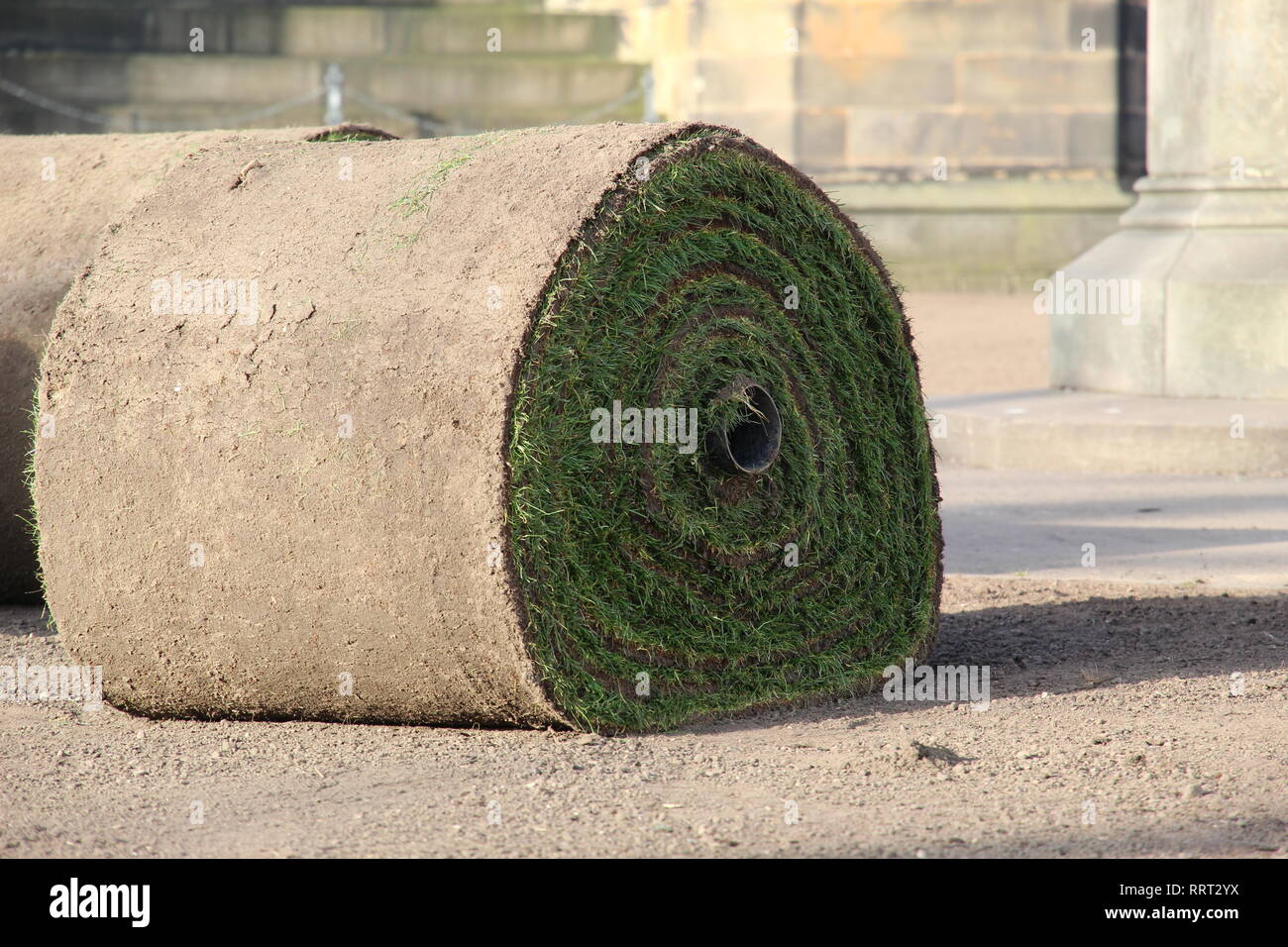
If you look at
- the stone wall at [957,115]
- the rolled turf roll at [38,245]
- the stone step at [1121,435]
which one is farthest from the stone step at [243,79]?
the rolled turf roll at [38,245]

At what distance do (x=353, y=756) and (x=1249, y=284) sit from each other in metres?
6.99

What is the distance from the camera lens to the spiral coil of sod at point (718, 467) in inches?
153

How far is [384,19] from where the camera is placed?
21656 mm

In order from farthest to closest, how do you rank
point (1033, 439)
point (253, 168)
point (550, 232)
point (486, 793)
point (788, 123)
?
1. point (788, 123)
2. point (1033, 439)
3. point (253, 168)
4. point (550, 232)
5. point (486, 793)

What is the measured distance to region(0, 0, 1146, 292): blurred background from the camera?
18.3 m

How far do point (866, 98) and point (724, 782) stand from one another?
51.4ft

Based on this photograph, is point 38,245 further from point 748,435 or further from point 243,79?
point 243,79

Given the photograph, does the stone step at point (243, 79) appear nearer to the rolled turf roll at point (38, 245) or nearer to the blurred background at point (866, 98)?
the blurred background at point (866, 98)

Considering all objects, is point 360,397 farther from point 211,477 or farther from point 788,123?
point 788,123

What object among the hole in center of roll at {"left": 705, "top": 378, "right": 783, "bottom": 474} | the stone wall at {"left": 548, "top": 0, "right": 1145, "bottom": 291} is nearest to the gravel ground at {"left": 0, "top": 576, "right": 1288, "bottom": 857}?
the hole in center of roll at {"left": 705, "top": 378, "right": 783, "bottom": 474}

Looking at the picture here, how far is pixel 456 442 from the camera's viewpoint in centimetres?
371

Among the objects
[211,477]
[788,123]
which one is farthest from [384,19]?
[211,477]

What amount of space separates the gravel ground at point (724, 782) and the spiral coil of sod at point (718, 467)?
0.20 metres

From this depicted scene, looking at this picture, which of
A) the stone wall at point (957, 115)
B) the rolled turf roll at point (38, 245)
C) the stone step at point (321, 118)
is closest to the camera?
the rolled turf roll at point (38, 245)
